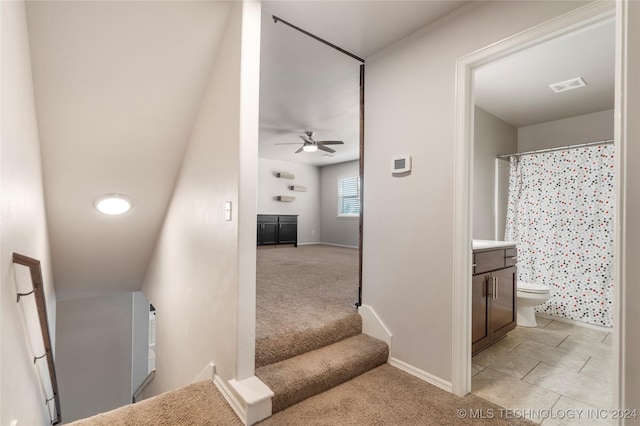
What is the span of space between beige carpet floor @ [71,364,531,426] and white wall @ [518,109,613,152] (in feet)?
11.7

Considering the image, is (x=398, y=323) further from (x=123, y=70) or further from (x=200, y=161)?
(x=123, y=70)

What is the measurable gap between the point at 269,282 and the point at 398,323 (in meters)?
1.89

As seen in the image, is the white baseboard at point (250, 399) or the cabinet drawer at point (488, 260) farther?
the cabinet drawer at point (488, 260)

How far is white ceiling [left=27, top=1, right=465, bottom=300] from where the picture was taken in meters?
1.75

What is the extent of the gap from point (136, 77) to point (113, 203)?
1.39 meters

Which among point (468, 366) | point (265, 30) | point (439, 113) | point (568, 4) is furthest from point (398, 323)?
point (265, 30)

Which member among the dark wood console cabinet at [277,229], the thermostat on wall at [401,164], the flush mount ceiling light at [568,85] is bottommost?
the dark wood console cabinet at [277,229]

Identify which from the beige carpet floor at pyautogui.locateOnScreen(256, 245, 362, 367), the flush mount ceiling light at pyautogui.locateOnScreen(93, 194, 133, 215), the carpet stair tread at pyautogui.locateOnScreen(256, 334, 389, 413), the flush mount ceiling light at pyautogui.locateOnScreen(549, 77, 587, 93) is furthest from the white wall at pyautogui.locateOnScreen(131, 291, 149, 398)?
the flush mount ceiling light at pyautogui.locateOnScreen(549, 77, 587, 93)

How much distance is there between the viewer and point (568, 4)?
4.92 feet

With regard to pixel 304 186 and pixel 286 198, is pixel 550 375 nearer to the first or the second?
pixel 286 198

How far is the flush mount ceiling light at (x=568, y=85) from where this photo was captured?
2.81 metres

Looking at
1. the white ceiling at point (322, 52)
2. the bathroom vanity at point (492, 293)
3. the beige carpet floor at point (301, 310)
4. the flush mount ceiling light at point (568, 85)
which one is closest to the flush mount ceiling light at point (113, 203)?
the beige carpet floor at point (301, 310)

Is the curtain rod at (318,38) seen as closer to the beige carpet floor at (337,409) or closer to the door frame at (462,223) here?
the door frame at (462,223)

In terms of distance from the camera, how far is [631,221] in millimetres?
791
